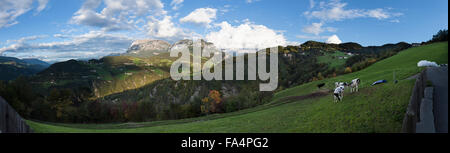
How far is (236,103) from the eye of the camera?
7206cm

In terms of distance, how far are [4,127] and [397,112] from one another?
15.5 meters

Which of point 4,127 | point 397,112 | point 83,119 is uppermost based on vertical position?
point 4,127

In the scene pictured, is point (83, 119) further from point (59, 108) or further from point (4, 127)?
point (4, 127)
